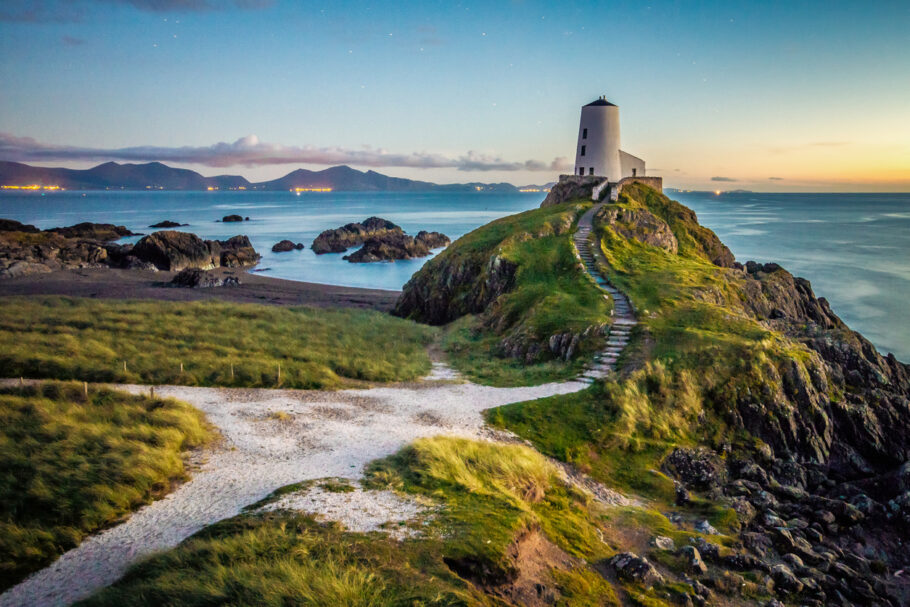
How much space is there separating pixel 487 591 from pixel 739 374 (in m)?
16.0

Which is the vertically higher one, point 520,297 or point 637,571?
point 520,297

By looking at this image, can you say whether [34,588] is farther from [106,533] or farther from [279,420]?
[279,420]

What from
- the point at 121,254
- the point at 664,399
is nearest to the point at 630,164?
the point at 664,399

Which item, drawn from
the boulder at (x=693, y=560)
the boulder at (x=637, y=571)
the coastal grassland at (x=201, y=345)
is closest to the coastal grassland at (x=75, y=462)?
the coastal grassland at (x=201, y=345)

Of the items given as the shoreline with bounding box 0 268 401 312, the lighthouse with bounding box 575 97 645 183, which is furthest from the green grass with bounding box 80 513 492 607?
the lighthouse with bounding box 575 97 645 183

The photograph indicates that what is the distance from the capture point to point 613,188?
47531 millimetres

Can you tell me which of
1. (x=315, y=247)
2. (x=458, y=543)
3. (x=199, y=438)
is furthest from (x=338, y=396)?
(x=315, y=247)

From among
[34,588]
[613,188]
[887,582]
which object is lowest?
[887,582]

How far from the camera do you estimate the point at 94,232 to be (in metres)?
102

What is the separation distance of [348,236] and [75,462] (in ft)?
297

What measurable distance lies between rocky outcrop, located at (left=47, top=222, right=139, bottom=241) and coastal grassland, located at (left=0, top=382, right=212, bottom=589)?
95492 mm

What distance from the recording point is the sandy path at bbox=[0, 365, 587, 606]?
9750 millimetres

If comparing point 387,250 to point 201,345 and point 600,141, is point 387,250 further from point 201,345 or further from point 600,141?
point 201,345

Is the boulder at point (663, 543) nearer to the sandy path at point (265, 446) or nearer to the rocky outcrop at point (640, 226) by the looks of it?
the sandy path at point (265, 446)
